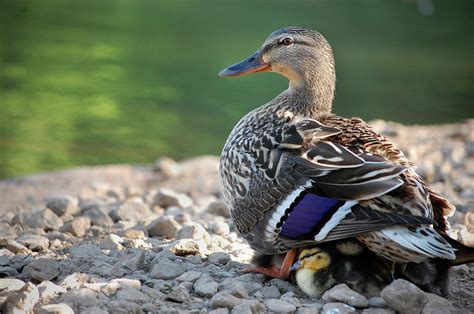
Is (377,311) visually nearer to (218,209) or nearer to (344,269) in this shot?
(344,269)

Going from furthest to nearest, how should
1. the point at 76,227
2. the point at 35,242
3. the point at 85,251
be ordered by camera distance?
the point at 76,227 < the point at 35,242 < the point at 85,251

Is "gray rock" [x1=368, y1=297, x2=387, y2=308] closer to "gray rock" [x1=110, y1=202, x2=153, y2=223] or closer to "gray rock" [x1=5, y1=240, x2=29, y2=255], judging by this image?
"gray rock" [x1=5, y1=240, x2=29, y2=255]

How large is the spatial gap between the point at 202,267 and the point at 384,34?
15776mm

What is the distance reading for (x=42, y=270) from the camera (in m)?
4.12

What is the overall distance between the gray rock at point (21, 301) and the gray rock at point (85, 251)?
928mm

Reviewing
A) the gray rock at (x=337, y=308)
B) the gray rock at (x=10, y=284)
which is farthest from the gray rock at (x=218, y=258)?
the gray rock at (x=10, y=284)

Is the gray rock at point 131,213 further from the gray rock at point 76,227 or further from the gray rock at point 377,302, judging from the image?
the gray rock at point 377,302

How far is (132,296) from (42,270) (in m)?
0.58

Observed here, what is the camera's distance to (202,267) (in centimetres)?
446

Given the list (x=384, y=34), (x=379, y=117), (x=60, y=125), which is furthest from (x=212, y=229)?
(x=384, y=34)

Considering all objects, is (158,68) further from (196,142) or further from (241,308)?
(241,308)

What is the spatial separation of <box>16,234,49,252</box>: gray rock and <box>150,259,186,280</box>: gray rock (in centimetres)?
86

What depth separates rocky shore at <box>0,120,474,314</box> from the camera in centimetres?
376

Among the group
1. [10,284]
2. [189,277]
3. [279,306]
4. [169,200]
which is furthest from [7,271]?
[169,200]
